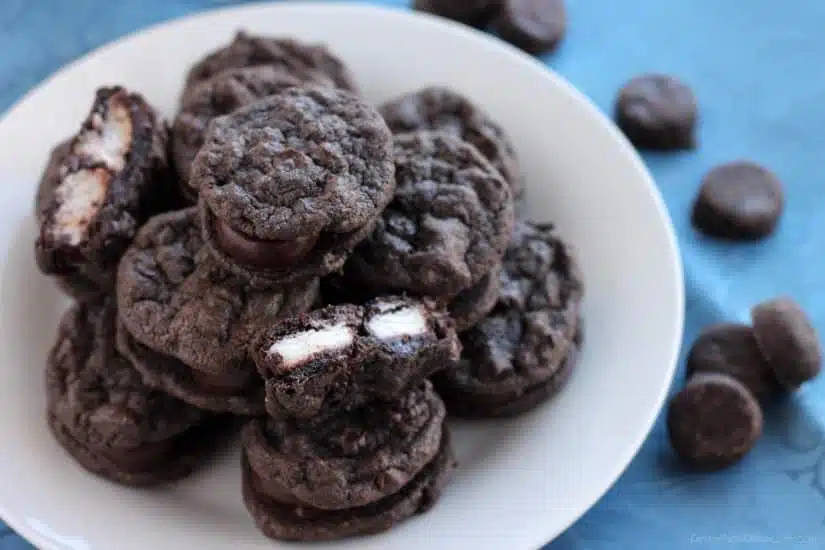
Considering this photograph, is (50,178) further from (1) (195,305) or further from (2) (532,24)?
(2) (532,24)

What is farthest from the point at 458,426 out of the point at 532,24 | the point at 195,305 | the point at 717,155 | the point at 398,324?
the point at 532,24

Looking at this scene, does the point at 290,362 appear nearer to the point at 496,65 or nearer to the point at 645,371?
the point at 645,371

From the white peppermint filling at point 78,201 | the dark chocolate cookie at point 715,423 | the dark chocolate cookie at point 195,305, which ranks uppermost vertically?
the white peppermint filling at point 78,201

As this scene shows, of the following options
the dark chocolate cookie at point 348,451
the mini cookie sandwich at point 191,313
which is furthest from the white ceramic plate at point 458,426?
the mini cookie sandwich at point 191,313

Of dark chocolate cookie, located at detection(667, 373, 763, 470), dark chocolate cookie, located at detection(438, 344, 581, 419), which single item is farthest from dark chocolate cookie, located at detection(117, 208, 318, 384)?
dark chocolate cookie, located at detection(667, 373, 763, 470)

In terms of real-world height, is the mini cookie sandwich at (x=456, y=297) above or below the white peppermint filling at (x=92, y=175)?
below

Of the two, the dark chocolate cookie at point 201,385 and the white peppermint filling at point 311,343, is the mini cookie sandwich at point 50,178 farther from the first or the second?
the white peppermint filling at point 311,343

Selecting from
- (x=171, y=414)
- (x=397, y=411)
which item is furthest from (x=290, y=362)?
(x=171, y=414)
